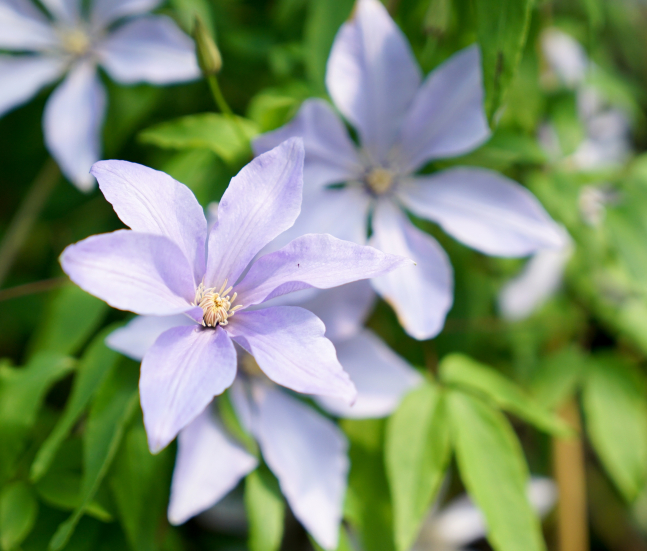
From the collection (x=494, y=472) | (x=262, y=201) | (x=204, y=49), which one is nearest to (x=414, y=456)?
(x=494, y=472)

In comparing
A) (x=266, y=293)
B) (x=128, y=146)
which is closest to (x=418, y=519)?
(x=266, y=293)

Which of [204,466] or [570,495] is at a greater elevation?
[204,466]

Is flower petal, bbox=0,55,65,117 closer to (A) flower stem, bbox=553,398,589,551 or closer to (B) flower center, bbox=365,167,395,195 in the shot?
(B) flower center, bbox=365,167,395,195

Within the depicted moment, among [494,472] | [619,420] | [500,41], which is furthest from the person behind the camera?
[619,420]

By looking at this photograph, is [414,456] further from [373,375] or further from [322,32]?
[322,32]

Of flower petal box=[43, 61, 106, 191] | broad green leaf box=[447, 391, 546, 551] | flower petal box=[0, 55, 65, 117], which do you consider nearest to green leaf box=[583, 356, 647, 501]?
broad green leaf box=[447, 391, 546, 551]

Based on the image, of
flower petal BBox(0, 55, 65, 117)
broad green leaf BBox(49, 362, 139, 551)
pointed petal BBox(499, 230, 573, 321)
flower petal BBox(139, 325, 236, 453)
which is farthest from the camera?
pointed petal BBox(499, 230, 573, 321)
